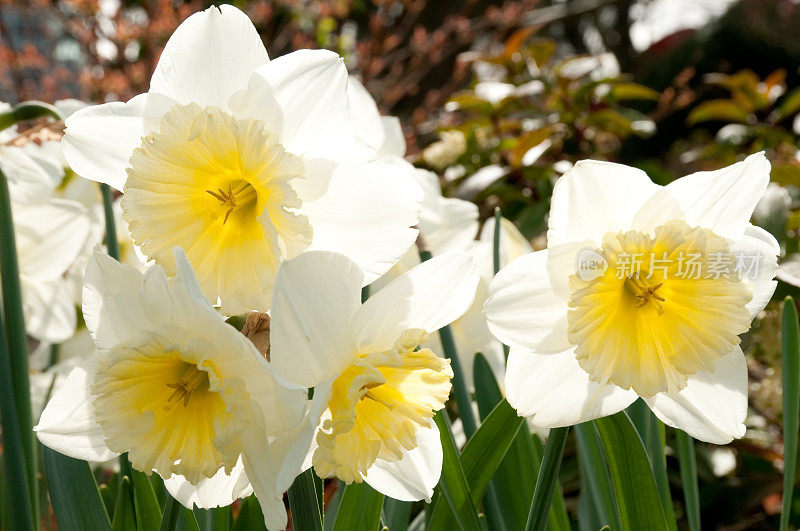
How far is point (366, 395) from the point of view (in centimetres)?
76

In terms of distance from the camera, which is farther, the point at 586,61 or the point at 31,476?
the point at 586,61

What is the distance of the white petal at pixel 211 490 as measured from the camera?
0.79 m

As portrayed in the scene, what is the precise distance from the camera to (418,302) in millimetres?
771

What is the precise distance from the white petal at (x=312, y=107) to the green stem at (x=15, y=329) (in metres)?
0.50

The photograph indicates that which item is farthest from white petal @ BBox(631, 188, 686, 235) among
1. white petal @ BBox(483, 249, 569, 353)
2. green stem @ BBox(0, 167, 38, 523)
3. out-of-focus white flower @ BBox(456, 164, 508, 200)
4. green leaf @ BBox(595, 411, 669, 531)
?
out-of-focus white flower @ BBox(456, 164, 508, 200)

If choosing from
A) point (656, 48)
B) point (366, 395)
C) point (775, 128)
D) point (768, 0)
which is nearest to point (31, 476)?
point (366, 395)

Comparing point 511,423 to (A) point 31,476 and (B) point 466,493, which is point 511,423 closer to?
(B) point 466,493

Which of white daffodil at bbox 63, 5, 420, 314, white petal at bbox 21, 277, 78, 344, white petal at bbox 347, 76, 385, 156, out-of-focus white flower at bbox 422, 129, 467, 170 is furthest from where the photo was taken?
out-of-focus white flower at bbox 422, 129, 467, 170

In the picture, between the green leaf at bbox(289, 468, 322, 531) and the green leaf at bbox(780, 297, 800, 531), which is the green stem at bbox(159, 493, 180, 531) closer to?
the green leaf at bbox(289, 468, 322, 531)

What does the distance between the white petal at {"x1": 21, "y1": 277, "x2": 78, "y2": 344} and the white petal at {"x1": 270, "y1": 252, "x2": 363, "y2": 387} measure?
115cm

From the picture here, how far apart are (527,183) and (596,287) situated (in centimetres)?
162

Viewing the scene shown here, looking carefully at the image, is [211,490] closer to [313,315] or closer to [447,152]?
[313,315]

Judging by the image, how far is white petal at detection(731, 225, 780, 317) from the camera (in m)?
0.84

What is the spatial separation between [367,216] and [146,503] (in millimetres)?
553
